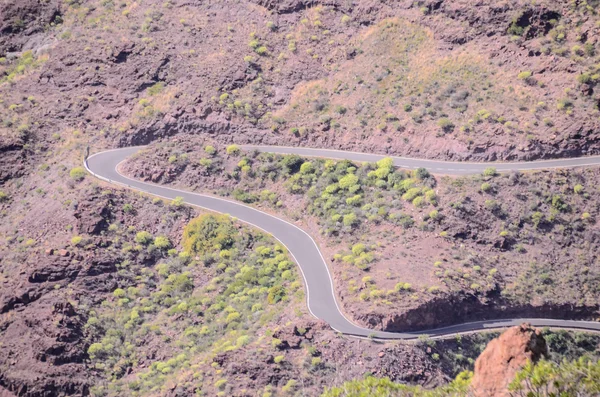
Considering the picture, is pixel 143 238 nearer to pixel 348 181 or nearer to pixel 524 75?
pixel 348 181

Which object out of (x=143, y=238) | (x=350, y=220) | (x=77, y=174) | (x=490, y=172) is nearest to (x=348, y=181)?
(x=350, y=220)

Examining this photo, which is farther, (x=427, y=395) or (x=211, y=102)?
(x=211, y=102)

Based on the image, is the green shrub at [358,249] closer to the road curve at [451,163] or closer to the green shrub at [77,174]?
the road curve at [451,163]

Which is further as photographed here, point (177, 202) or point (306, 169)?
point (306, 169)

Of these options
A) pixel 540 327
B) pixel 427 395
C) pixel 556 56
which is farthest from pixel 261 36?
pixel 427 395

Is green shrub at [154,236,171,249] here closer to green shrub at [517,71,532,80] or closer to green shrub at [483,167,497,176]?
green shrub at [483,167,497,176]

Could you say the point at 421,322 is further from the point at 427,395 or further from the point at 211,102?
the point at 211,102
